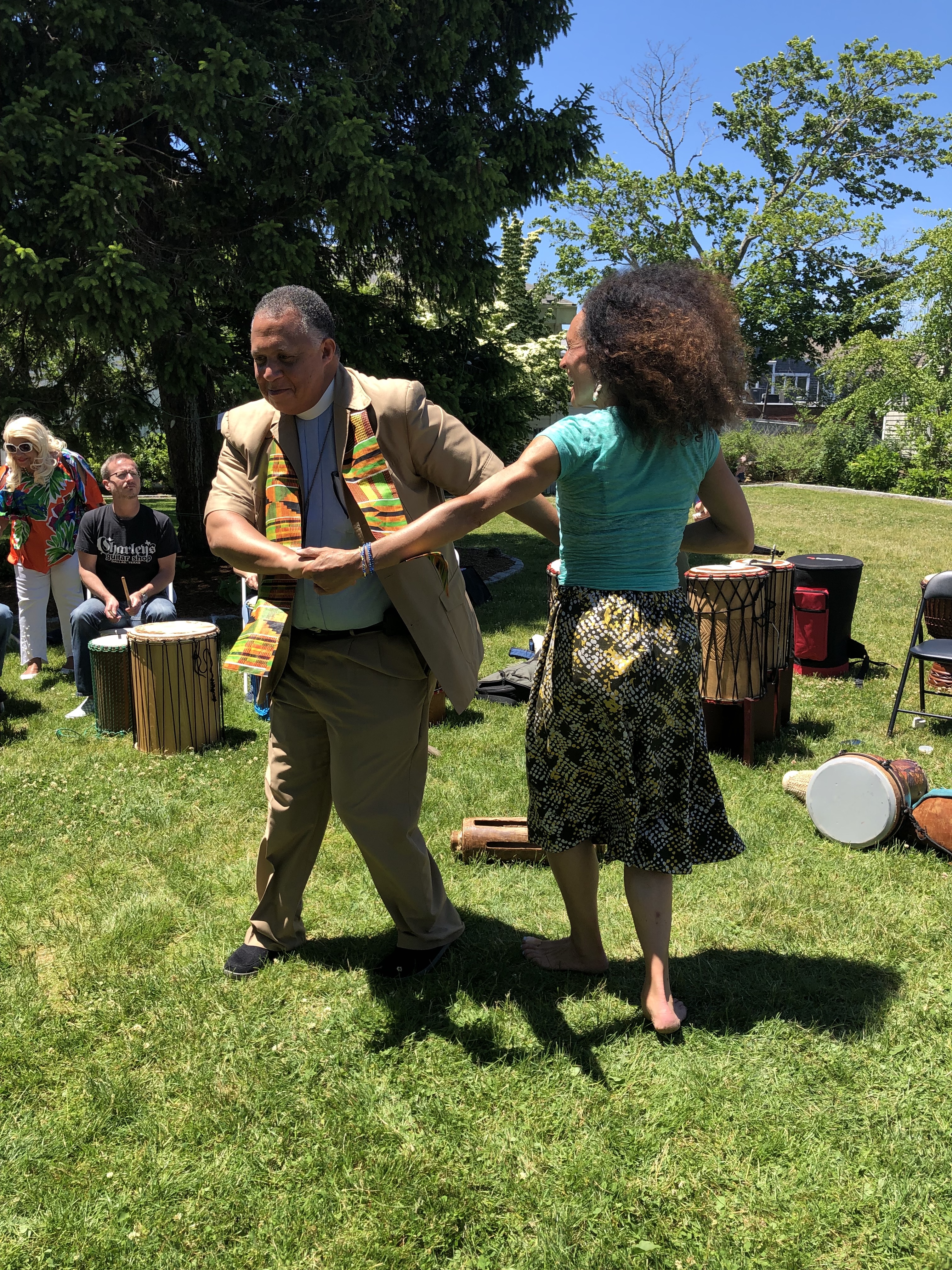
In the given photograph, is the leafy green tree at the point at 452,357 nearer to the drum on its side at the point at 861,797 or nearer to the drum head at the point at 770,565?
the drum head at the point at 770,565

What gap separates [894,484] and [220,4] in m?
21.3

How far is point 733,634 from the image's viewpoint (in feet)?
18.4

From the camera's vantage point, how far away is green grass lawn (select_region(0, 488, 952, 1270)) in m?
2.42

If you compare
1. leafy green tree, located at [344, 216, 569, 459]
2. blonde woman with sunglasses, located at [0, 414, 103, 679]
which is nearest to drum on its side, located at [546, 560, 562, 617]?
blonde woman with sunglasses, located at [0, 414, 103, 679]

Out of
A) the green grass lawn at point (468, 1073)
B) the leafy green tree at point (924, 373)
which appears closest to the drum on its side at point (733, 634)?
the green grass lawn at point (468, 1073)

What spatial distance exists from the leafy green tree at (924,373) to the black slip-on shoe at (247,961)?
936 inches

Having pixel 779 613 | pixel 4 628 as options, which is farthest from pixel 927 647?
pixel 4 628

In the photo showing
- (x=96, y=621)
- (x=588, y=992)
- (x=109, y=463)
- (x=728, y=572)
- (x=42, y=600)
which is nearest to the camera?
(x=588, y=992)

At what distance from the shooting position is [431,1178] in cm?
256

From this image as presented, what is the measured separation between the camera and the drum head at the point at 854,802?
175 inches

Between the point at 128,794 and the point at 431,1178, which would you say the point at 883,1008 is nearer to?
the point at 431,1178

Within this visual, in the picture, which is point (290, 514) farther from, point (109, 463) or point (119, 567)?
point (119, 567)

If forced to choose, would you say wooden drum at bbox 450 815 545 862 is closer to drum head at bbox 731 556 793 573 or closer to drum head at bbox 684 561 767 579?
drum head at bbox 684 561 767 579

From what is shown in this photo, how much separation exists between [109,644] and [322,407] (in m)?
3.87
